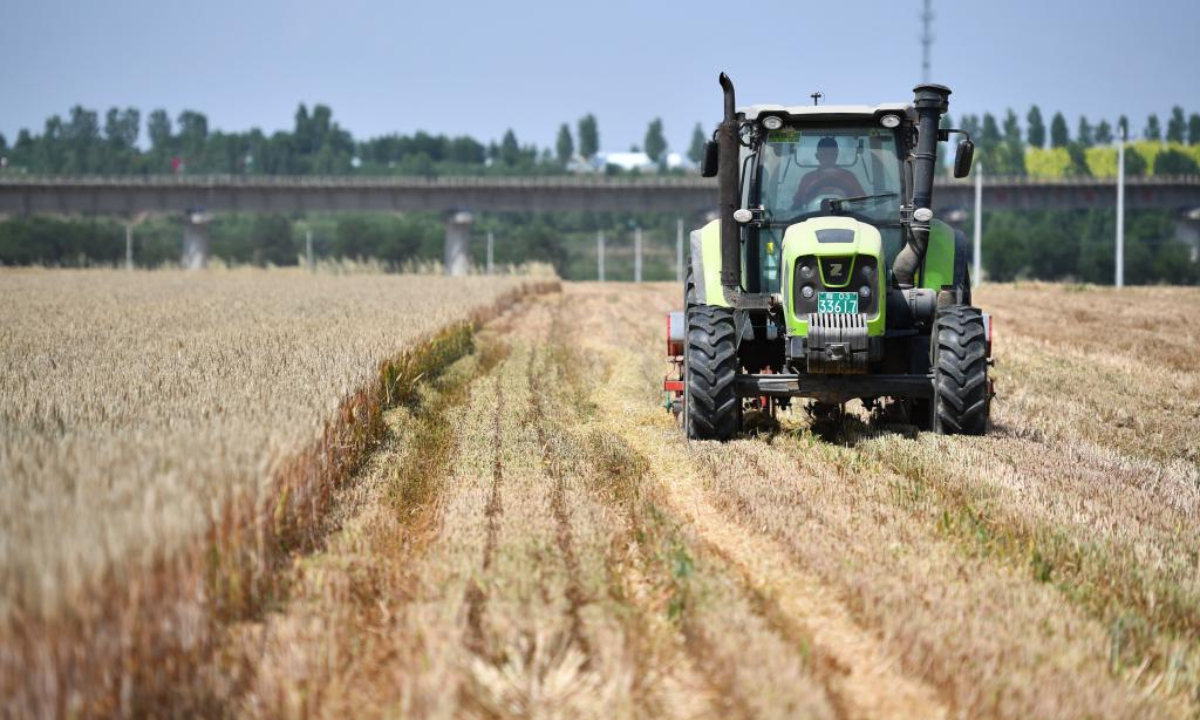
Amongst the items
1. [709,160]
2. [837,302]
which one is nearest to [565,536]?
[837,302]

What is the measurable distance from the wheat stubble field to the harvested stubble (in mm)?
16

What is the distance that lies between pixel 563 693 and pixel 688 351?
207 inches

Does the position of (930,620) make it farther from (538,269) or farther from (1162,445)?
(538,269)

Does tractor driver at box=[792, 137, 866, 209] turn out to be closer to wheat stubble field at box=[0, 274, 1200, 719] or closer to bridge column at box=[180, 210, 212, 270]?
wheat stubble field at box=[0, 274, 1200, 719]

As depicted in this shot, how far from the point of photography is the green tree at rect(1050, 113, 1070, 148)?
7638 inches

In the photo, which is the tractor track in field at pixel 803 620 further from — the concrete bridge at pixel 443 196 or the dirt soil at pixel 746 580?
the concrete bridge at pixel 443 196

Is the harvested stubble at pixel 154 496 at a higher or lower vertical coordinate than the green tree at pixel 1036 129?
lower

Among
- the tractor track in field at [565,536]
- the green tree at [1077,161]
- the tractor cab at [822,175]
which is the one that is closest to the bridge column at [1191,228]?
the tractor cab at [822,175]

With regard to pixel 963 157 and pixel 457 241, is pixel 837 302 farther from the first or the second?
pixel 457 241

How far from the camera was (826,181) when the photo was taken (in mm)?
9711

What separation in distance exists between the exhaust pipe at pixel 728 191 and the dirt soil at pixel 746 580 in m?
1.30

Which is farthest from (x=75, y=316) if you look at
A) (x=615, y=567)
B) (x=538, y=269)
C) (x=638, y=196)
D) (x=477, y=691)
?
(x=638, y=196)

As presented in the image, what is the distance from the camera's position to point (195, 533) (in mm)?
4469

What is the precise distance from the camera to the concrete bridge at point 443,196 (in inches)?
2586
